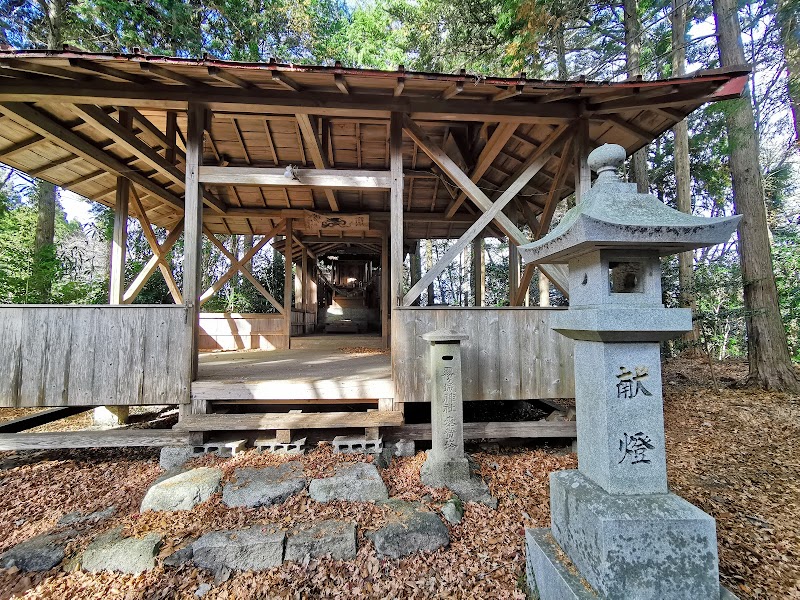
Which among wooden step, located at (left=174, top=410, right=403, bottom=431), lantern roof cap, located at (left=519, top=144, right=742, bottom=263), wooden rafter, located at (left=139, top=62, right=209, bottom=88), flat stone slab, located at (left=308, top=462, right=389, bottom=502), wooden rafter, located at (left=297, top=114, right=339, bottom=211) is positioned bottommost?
flat stone slab, located at (left=308, top=462, right=389, bottom=502)

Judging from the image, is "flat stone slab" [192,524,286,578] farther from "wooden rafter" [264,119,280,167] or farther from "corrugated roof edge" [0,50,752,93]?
"wooden rafter" [264,119,280,167]

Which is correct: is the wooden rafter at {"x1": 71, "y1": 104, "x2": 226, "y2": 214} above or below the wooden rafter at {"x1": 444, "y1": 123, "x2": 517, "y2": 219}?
below

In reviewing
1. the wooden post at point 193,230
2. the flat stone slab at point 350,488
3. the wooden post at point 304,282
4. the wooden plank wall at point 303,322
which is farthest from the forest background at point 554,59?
the flat stone slab at point 350,488

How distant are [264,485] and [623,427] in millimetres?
3335

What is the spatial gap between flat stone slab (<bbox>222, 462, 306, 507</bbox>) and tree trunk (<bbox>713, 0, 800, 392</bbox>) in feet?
26.7

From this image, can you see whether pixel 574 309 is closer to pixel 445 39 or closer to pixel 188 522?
pixel 188 522

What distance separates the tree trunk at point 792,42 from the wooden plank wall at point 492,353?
737cm

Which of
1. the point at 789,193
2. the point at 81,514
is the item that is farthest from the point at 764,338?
the point at 789,193

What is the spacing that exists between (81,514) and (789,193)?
2296cm

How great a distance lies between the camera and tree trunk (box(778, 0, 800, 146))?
6.49 metres

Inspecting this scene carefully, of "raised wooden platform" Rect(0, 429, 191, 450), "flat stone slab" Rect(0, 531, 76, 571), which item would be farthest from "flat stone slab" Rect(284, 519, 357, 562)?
"raised wooden platform" Rect(0, 429, 191, 450)

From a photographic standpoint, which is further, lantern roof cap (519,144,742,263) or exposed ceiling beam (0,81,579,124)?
exposed ceiling beam (0,81,579,124)

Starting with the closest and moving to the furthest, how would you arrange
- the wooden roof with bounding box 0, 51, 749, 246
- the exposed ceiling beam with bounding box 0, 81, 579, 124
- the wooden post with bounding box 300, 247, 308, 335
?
the wooden roof with bounding box 0, 51, 749, 246, the exposed ceiling beam with bounding box 0, 81, 579, 124, the wooden post with bounding box 300, 247, 308, 335

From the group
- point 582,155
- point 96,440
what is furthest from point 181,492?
point 582,155
